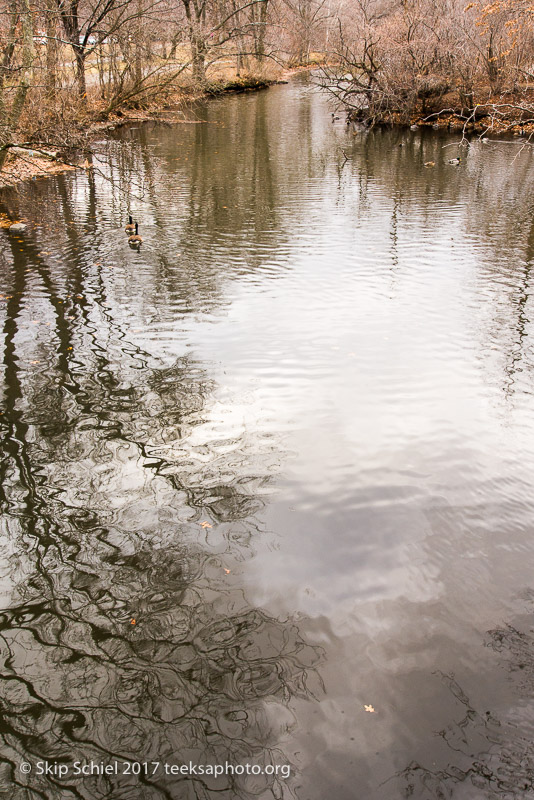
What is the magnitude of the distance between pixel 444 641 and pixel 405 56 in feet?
96.8

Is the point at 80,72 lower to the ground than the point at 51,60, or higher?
higher

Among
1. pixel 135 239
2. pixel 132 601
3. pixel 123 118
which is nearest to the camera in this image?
pixel 132 601

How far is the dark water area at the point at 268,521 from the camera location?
375 centimetres

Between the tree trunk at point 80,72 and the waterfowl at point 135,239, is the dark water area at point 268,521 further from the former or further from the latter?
the tree trunk at point 80,72

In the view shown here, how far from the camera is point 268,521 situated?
18.4 feet

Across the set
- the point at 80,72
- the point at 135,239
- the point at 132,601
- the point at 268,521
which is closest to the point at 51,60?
the point at 80,72

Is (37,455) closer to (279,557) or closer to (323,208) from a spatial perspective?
(279,557)

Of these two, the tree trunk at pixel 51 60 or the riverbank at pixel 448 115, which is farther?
the riverbank at pixel 448 115

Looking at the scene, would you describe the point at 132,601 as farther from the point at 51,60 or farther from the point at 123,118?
the point at 123,118

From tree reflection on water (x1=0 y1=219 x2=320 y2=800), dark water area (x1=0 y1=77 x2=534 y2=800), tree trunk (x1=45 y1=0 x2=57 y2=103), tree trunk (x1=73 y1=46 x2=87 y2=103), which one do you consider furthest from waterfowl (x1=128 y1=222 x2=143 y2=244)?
tree trunk (x1=73 y1=46 x2=87 y2=103)

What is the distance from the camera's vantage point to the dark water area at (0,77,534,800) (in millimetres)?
3752

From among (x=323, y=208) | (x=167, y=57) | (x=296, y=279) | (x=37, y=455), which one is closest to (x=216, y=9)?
(x=167, y=57)

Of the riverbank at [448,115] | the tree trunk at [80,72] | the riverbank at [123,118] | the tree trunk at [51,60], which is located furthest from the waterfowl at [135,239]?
the riverbank at [448,115]

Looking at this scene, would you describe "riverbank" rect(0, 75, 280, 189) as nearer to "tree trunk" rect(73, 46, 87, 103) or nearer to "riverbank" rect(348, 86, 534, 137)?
"tree trunk" rect(73, 46, 87, 103)
